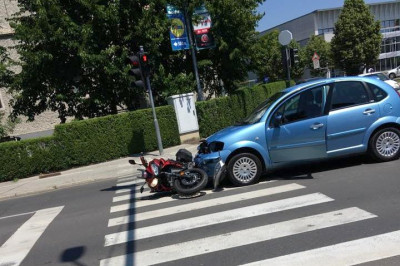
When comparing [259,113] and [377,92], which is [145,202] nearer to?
[259,113]

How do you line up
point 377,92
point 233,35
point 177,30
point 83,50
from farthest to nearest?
point 233,35
point 177,30
point 83,50
point 377,92

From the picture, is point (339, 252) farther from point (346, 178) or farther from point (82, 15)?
point (82, 15)

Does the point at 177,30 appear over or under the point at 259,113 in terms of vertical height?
over

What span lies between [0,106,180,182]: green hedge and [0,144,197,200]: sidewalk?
0.45 meters

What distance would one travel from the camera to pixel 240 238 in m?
4.79

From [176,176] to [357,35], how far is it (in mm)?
39237

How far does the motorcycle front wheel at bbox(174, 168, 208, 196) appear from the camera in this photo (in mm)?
7060

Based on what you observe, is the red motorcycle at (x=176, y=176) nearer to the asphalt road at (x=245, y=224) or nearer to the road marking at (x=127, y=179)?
the asphalt road at (x=245, y=224)

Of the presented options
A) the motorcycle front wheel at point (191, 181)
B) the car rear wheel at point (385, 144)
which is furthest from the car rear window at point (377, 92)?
the motorcycle front wheel at point (191, 181)

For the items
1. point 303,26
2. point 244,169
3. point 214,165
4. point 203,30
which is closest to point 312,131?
point 244,169

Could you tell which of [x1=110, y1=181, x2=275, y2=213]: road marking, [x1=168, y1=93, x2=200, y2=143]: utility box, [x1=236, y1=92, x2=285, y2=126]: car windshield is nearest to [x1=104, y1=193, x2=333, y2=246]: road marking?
[x1=110, y1=181, x2=275, y2=213]: road marking

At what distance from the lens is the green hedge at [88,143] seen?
1302 centimetres

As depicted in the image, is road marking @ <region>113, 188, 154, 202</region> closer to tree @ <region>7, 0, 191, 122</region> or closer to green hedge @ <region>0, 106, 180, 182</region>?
green hedge @ <region>0, 106, 180, 182</region>

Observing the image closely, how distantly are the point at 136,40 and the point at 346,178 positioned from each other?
11427mm
